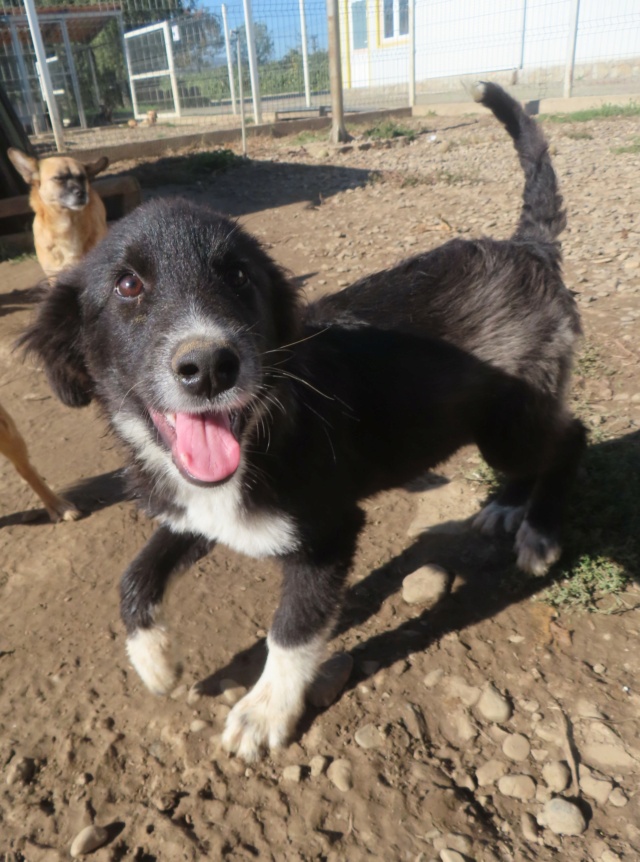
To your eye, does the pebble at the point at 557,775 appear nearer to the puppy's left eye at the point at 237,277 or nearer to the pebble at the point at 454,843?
the pebble at the point at 454,843

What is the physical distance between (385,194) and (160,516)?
26.7 ft

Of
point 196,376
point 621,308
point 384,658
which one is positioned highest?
point 196,376

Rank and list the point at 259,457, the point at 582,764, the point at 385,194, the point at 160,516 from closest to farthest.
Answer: the point at 582,764 < the point at 259,457 < the point at 160,516 < the point at 385,194

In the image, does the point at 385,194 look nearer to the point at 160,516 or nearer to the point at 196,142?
the point at 196,142

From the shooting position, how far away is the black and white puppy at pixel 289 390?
2.19 metres

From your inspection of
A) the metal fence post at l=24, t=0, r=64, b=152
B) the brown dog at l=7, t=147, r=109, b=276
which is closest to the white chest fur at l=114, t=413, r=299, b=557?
the brown dog at l=7, t=147, r=109, b=276

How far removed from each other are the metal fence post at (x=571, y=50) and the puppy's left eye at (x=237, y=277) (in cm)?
1648

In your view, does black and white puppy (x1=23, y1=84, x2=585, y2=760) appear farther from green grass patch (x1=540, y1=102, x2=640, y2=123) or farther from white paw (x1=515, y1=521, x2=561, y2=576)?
green grass patch (x1=540, y1=102, x2=640, y2=123)

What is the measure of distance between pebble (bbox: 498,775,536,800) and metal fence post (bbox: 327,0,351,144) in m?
14.1

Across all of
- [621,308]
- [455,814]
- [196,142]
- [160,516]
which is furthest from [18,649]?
[196,142]

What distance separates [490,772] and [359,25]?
2376 cm

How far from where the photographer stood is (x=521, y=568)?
2.99m

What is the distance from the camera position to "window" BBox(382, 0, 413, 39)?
18766mm

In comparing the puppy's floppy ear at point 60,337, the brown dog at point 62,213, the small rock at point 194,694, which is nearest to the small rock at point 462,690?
the small rock at point 194,694
